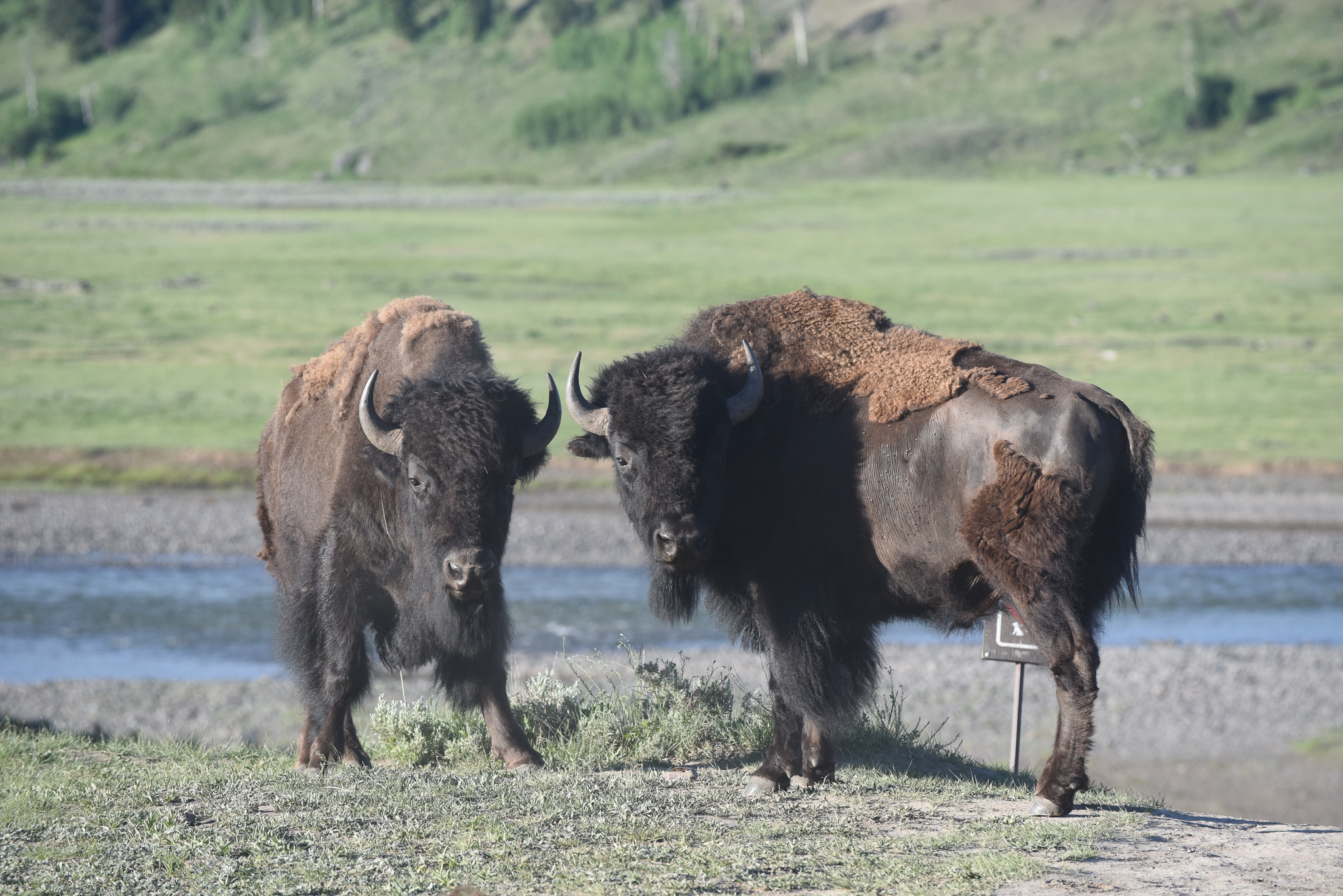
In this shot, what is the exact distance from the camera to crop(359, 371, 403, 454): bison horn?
715 centimetres

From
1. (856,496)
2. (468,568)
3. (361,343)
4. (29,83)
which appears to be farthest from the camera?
(29,83)

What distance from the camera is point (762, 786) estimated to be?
688 centimetres

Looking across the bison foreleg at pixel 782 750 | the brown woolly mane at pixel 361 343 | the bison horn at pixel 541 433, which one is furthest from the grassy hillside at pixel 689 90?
the bison foreleg at pixel 782 750

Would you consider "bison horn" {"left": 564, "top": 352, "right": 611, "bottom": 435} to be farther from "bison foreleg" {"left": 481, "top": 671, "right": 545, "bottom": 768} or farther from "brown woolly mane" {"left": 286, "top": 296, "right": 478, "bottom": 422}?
"bison foreleg" {"left": 481, "top": 671, "right": 545, "bottom": 768}

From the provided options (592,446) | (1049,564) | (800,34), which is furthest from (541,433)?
(800,34)

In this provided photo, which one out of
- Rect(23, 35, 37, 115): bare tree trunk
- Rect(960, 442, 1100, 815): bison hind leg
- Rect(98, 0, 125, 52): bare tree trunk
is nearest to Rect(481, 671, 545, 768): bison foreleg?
Rect(960, 442, 1100, 815): bison hind leg

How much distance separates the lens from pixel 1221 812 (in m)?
11.0

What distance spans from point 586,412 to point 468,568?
1028 millimetres

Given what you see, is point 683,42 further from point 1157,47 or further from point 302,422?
point 302,422

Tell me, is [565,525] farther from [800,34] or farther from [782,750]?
[800,34]

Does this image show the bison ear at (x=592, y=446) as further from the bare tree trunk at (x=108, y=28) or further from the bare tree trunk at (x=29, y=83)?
the bare tree trunk at (x=108, y=28)

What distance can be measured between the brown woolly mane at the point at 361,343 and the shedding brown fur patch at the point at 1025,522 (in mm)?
3487

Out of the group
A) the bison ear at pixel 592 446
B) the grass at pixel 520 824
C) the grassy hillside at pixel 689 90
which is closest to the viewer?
the grass at pixel 520 824

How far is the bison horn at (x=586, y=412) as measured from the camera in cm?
706
